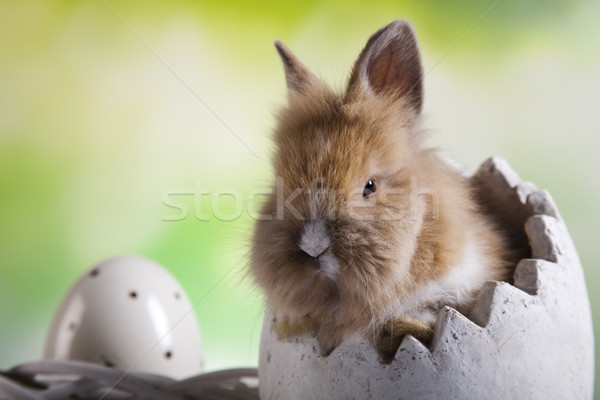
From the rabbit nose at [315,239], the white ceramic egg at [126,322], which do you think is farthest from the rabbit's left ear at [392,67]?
the white ceramic egg at [126,322]

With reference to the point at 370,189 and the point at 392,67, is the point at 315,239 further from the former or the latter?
the point at 392,67

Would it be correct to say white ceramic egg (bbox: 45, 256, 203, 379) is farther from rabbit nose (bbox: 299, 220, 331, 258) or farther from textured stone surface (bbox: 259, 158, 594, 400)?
rabbit nose (bbox: 299, 220, 331, 258)

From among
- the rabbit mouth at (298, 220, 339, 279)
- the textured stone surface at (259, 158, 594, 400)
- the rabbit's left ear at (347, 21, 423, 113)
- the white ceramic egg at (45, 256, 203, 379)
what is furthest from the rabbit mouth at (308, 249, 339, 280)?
the white ceramic egg at (45, 256, 203, 379)

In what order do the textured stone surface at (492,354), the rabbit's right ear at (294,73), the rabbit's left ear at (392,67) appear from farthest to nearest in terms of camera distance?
the rabbit's right ear at (294,73), the rabbit's left ear at (392,67), the textured stone surface at (492,354)

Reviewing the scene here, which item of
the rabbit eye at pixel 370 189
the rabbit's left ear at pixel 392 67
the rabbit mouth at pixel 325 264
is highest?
the rabbit's left ear at pixel 392 67

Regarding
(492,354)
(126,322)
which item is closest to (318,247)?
(492,354)

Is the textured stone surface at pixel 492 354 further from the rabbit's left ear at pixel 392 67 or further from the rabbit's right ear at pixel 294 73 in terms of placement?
the rabbit's right ear at pixel 294 73

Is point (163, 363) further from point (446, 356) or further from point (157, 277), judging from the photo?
point (446, 356)
